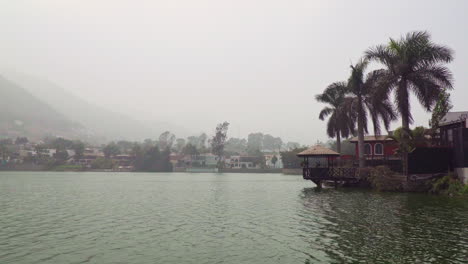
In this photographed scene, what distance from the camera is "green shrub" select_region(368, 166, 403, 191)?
34469mm

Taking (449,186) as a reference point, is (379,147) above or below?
above

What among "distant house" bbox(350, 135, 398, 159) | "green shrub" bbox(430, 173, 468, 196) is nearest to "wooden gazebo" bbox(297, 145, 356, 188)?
"green shrub" bbox(430, 173, 468, 196)

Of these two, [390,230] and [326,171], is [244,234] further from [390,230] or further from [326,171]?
[326,171]

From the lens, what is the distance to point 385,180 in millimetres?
34969

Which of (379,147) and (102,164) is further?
(102,164)

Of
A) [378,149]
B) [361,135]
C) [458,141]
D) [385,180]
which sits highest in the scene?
[361,135]

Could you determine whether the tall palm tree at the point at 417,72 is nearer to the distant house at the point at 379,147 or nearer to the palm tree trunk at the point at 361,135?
the palm tree trunk at the point at 361,135

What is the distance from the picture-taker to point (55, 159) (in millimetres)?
182375

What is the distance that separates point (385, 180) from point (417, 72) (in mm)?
11803

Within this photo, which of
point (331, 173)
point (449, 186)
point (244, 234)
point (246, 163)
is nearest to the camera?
point (244, 234)

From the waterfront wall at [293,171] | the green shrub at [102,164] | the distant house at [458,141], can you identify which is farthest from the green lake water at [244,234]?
the green shrub at [102,164]

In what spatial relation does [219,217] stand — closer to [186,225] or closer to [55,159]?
[186,225]

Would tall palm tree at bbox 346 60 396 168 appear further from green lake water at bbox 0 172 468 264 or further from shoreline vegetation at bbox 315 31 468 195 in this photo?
green lake water at bbox 0 172 468 264

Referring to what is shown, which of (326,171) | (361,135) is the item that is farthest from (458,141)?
(326,171)
